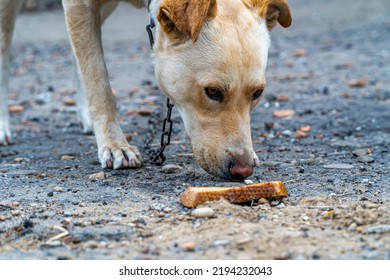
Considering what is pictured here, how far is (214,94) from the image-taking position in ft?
12.2

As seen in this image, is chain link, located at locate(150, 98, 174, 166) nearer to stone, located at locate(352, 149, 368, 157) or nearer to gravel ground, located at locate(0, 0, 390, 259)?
gravel ground, located at locate(0, 0, 390, 259)

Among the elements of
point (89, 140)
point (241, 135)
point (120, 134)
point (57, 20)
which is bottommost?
point (57, 20)

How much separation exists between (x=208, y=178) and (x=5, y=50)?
7.71 feet

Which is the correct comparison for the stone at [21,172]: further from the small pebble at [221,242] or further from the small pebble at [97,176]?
the small pebble at [221,242]

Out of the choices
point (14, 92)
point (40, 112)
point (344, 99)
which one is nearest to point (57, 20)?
point (14, 92)

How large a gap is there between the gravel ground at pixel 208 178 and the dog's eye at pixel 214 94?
1.58 feet

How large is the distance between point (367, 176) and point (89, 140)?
231cm

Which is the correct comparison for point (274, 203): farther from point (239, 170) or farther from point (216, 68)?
point (216, 68)

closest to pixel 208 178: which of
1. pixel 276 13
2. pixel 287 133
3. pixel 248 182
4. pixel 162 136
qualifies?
pixel 248 182

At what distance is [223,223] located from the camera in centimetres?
300

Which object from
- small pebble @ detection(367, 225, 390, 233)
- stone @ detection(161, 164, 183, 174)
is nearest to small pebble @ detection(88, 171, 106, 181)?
stone @ detection(161, 164, 183, 174)

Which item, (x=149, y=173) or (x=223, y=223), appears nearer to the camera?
(x=223, y=223)
